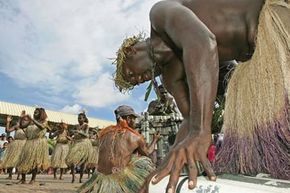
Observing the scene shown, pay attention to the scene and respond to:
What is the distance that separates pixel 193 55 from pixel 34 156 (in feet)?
29.8

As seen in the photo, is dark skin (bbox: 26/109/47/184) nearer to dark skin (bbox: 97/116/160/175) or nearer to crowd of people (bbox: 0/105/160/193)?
crowd of people (bbox: 0/105/160/193)

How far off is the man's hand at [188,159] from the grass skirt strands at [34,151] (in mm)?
8997

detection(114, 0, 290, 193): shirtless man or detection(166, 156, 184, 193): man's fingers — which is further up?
detection(114, 0, 290, 193): shirtless man

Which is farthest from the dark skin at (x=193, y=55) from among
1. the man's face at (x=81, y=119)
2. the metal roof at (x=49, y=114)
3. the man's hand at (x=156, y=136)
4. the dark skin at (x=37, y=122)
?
the metal roof at (x=49, y=114)

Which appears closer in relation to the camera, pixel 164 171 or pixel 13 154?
pixel 164 171

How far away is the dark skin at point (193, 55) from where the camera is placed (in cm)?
166

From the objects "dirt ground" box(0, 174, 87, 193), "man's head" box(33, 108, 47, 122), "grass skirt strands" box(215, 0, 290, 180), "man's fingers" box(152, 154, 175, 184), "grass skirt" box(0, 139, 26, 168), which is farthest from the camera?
"grass skirt" box(0, 139, 26, 168)

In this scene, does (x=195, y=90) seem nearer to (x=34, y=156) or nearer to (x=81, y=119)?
(x=34, y=156)

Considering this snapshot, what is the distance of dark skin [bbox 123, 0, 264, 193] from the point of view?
1.66 metres

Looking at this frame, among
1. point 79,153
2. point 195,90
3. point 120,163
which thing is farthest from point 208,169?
point 79,153

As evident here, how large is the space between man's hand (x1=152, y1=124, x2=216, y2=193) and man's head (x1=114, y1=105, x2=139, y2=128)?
4.59m

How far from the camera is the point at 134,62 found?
96.4 inches

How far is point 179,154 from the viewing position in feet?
5.39

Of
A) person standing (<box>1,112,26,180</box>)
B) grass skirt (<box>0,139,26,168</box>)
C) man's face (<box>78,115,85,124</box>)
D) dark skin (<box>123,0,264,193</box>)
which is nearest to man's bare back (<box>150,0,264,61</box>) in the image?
dark skin (<box>123,0,264,193</box>)
